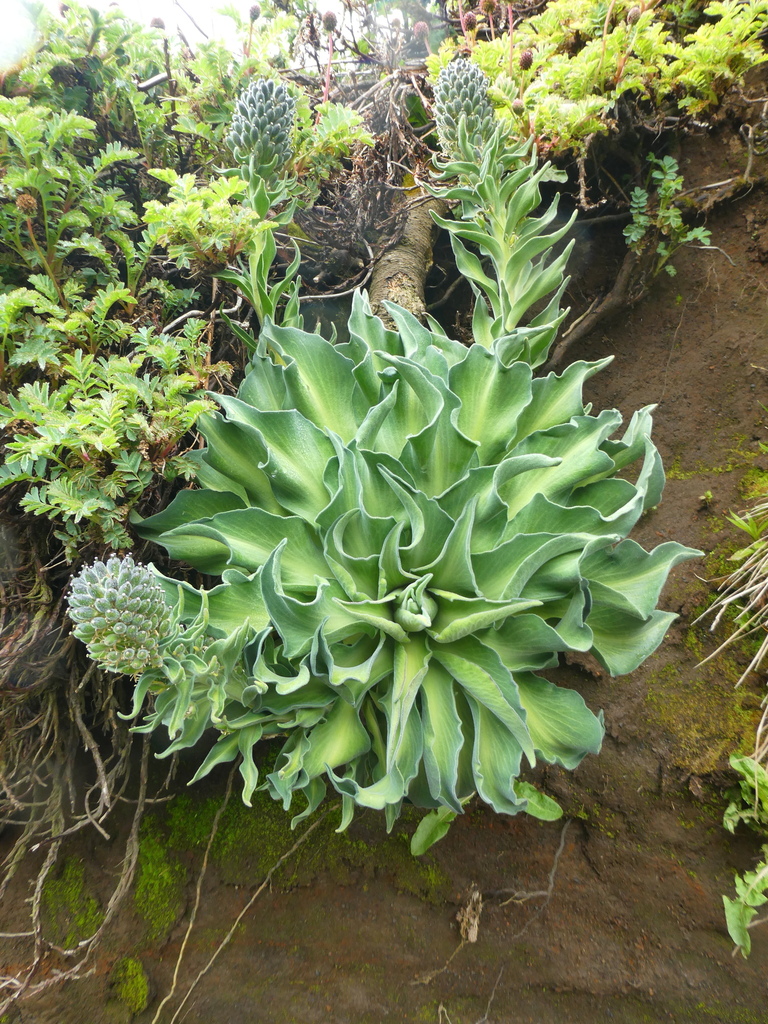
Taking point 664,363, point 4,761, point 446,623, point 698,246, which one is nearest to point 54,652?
point 4,761

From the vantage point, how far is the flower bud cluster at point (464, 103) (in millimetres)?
1562

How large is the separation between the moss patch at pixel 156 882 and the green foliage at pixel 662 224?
7.67ft

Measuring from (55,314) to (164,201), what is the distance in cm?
77

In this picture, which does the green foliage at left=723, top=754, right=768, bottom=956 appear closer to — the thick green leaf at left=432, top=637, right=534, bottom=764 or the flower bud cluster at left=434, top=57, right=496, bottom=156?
the thick green leaf at left=432, top=637, right=534, bottom=764

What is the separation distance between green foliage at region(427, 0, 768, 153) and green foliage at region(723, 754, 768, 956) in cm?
193

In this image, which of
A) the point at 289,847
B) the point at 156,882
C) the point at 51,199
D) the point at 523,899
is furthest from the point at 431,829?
the point at 51,199

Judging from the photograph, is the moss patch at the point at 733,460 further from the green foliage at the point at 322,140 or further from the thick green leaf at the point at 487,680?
the green foliage at the point at 322,140

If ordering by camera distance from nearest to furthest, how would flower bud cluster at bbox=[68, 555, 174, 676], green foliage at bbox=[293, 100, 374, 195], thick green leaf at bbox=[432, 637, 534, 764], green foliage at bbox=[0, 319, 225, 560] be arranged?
1. flower bud cluster at bbox=[68, 555, 174, 676]
2. thick green leaf at bbox=[432, 637, 534, 764]
3. green foliage at bbox=[0, 319, 225, 560]
4. green foliage at bbox=[293, 100, 374, 195]

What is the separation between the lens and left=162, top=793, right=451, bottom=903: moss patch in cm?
144

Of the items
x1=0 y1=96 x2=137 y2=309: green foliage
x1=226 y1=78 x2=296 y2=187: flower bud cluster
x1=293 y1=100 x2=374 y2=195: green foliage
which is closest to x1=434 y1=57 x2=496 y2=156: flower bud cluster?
x1=293 y1=100 x2=374 y2=195: green foliage

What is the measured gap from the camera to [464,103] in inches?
61.8

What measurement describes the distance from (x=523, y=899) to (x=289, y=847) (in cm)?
60

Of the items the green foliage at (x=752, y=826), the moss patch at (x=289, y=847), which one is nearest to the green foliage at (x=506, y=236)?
the green foliage at (x=752, y=826)

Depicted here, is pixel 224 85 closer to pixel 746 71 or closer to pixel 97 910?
pixel 746 71
